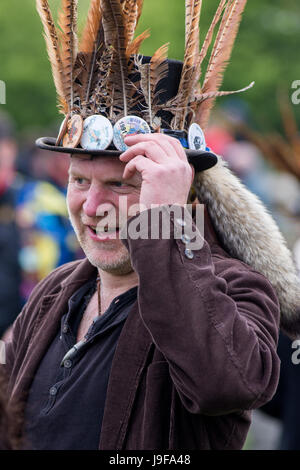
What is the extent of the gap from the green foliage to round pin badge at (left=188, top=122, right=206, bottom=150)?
46.4 ft

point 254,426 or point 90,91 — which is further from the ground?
point 90,91

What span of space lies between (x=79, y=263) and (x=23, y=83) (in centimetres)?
1634

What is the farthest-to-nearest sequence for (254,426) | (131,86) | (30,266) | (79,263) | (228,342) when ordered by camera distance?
(254,426) < (30,266) < (79,263) < (131,86) < (228,342)

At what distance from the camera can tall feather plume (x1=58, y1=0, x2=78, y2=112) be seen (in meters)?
3.03

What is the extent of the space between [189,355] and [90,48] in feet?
4.28

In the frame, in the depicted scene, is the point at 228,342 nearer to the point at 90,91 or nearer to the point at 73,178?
the point at 73,178

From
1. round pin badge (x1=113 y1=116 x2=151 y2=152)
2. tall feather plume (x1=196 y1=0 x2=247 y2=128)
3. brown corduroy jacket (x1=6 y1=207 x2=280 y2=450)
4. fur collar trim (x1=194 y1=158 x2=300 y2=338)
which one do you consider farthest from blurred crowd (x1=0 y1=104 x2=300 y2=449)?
round pin badge (x1=113 y1=116 x2=151 y2=152)

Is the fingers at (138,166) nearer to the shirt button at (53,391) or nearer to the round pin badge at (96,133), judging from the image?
the round pin badge at (96,133)

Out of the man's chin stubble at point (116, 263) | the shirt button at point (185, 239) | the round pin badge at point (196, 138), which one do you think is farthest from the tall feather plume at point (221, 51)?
the shirt button at point (185, 239)

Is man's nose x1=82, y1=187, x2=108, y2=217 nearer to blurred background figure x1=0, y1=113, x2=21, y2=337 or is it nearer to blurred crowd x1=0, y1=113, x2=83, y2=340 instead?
blurred crowd x1=0, y1=113, x2=83, y2=340

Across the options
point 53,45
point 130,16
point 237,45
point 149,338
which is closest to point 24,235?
point 53,45

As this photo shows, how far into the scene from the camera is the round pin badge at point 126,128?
9.36 ft

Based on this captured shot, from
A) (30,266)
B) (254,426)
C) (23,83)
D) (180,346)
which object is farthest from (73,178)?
(23,83)

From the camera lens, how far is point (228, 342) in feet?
7.83
